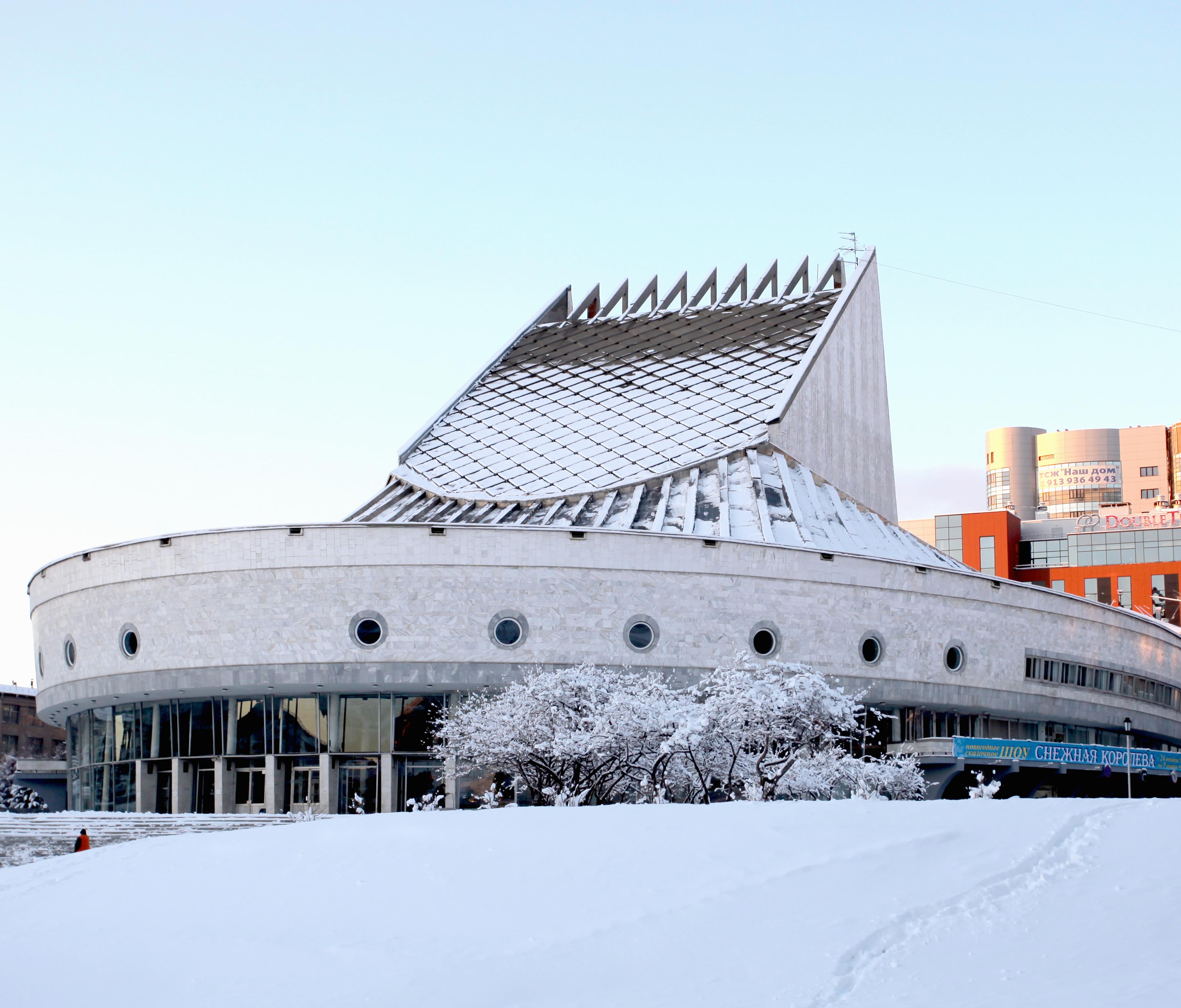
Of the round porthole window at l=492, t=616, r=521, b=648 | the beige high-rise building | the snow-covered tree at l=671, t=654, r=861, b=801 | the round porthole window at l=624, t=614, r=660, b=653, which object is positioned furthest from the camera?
the beige high-rise building

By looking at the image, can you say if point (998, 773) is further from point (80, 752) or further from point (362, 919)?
point (362, 919)

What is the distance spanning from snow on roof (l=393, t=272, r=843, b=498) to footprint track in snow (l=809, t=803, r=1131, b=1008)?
136 ft

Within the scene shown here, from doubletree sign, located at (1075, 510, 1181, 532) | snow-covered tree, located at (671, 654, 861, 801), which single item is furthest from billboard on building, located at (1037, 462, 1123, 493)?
snow-covered tree, located at (671, 654, 861, 801)

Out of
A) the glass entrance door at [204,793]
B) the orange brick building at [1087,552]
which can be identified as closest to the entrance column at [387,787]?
the glass entrance door at [204,793]

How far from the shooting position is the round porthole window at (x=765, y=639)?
46.7 meters

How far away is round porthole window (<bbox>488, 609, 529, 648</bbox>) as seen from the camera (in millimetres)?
45438

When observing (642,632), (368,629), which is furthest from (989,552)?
(368,629)

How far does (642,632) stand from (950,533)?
226 feet

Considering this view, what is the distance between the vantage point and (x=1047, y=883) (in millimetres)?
17891

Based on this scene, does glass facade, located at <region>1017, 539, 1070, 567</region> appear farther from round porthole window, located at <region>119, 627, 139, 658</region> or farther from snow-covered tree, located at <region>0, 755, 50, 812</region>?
round porthole window, located at <region>119, 627, 139, 658</region>

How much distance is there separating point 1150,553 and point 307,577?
7590 centimetres

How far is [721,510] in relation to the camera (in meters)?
55.4

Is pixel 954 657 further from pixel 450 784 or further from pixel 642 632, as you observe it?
pixel 450 784

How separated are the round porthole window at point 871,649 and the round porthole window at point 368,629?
50.0 feet
